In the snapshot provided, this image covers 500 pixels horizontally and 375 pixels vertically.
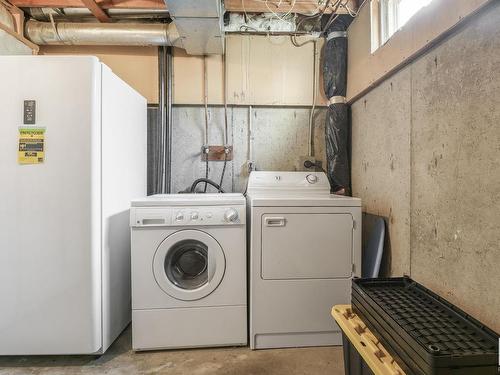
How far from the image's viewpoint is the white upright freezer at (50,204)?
1493mm

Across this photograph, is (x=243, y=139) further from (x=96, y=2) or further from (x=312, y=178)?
(x=96, y=2)

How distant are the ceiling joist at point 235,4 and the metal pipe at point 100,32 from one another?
0.15 metres

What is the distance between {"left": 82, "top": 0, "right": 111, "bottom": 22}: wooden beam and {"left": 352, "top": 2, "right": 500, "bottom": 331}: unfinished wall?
2217 millimetres

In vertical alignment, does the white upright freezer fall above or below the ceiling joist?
below

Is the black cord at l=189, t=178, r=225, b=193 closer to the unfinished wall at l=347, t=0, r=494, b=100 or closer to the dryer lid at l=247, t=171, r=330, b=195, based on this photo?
the dryer lid at l=247, t=171, r=330, b=195

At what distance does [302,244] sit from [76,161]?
1396 millimetres

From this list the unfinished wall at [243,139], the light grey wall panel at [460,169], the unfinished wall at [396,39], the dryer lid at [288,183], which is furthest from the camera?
the unfinished wall at [243,139]

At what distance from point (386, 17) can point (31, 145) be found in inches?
92.8

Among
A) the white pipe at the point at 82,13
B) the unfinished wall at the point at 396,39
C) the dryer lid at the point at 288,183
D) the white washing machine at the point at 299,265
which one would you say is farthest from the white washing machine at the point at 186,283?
the white pipe at the point at 82,13

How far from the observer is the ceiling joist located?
6.82 ft

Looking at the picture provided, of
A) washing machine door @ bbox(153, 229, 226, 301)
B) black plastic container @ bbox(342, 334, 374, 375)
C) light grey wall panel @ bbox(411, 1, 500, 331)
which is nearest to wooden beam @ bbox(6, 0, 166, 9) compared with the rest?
washing machine door @ bbox(153, 229, 226, 301)

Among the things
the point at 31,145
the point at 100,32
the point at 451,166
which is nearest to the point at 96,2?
the point at 100,32

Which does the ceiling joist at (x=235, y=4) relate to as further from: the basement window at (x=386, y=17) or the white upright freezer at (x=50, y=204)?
the white upright freezer at (x=50, y=204)

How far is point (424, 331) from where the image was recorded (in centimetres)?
93
